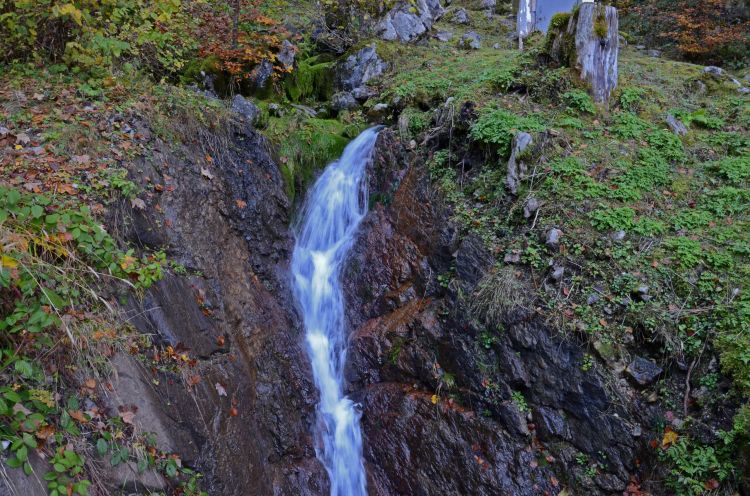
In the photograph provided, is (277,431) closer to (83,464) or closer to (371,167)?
(83,464)

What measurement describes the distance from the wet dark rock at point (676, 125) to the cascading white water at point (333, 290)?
15.7ft

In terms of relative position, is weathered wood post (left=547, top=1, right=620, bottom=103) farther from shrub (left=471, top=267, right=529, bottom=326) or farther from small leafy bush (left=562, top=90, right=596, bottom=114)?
shrub (left=471, top=267, right=529, bottom=326)

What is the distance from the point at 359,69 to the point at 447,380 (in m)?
7.50

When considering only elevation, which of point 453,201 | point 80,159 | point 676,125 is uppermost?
point 80,159

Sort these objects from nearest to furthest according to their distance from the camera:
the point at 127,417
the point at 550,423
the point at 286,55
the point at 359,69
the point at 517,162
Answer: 1. the point at 127,417
2. the point at 550,423
3. the point at 517,162
4. the point at 286,55
5. the point at 359,69

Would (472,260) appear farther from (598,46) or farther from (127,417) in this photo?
(598,46)

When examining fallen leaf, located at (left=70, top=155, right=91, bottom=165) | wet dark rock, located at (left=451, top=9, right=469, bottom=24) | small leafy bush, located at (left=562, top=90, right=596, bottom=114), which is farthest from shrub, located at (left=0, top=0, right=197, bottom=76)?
wet dark rock, located at (left=451, top=9, right=469, bottom=24)

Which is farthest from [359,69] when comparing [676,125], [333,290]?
[676,125]

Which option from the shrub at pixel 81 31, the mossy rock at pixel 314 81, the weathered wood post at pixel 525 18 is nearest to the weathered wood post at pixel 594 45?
the mossy rock at pixel 314 81

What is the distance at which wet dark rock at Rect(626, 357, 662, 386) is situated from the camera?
4.49 metres

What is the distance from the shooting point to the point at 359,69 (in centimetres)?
1013

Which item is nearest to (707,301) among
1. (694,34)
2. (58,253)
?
(58,253)

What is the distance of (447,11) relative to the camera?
16.6m

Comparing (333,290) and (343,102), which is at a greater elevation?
(343,102)
